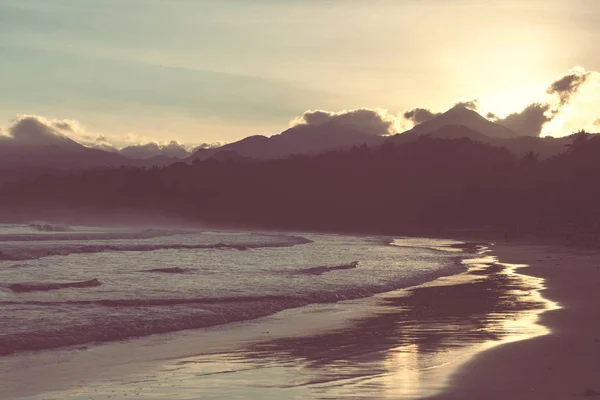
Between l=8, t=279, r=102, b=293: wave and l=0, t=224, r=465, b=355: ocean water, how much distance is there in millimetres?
35

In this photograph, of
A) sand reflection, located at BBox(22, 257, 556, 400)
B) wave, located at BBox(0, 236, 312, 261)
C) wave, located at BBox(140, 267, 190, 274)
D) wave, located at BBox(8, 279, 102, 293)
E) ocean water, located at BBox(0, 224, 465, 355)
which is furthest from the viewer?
wave, located at BBox(0, 236, 312, 261)

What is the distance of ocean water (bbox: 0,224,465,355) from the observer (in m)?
17.4

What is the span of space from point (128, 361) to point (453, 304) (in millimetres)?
12124

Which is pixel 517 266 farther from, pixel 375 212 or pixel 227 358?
pixel 375 212

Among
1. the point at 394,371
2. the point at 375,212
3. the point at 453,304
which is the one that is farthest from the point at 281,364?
the point at 375,212

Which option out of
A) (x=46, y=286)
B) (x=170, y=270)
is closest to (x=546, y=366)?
(x=46, y=286)

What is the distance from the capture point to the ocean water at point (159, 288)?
17.4 meters

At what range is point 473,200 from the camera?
482 ft

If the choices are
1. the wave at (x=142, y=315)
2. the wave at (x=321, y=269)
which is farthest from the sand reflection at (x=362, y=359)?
the wave at (x=321, y=269)

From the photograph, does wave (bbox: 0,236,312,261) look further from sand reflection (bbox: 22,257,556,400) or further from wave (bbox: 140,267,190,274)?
sand reflection (bbox: 22,257,556,400)

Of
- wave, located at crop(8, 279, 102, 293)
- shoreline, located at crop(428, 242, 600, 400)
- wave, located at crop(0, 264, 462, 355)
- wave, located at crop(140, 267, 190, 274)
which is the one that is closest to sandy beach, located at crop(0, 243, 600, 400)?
shoreline, located at crop(428, 242, 600, 400)

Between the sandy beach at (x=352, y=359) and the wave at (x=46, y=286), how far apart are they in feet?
29.2

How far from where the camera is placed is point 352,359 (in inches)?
546

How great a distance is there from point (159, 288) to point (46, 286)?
Result: 396cm
